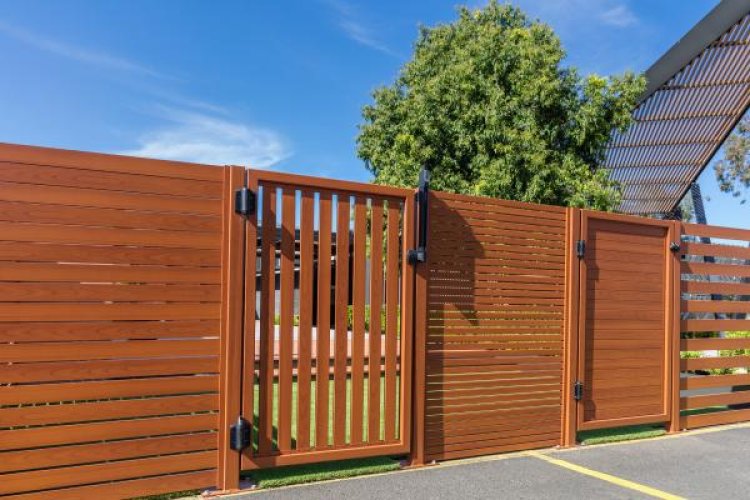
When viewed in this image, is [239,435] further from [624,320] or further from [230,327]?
[624,320]

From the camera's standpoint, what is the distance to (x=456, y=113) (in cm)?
1223

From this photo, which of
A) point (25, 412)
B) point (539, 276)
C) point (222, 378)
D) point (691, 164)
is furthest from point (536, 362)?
point (691, 164)

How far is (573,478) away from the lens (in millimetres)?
4441

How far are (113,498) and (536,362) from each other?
12.0ft

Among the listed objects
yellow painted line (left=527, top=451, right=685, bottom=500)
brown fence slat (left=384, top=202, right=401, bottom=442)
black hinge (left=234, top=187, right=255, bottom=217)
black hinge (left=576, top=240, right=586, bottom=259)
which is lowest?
yellow painted line (left=527, top=451, right=685, bottom=500)

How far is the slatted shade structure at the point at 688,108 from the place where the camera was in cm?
1068

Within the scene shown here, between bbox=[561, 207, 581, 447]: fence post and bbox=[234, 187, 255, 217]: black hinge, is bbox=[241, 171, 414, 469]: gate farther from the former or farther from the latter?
bbox=[561, 207, 581, 447]: fence post

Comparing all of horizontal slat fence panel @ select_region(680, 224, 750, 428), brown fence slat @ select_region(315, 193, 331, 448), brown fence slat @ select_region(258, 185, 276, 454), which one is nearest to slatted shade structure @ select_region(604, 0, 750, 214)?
horizontal slat fence panel @ select_region(680, 224, 750, 428)

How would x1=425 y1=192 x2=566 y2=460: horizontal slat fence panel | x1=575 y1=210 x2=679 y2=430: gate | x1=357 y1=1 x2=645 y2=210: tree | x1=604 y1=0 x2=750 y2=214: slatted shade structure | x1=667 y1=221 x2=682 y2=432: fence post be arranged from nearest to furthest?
1. x1=425 y1=192 x2=566 y2=460: horizontal slat fence panel
2. x1=575 y1=210 x2=679 y2=430: gate
3. x1=667 y1=221 x2=682 y2=432: fence post
4. x1=604 y1=0 x2=750 y2=214: slatted shade structure
5. x1=357 y1=1 x2=645 y2=210: tree

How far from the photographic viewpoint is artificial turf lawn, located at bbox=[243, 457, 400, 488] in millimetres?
4031

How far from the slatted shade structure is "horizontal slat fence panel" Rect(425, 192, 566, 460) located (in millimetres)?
7825

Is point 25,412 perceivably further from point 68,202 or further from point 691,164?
point 691,164

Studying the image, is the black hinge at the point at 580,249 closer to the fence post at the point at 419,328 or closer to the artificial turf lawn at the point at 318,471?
the fence post at the point at 419,328

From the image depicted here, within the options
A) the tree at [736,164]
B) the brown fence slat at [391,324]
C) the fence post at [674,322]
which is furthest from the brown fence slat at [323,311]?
the tree at [736,164]
